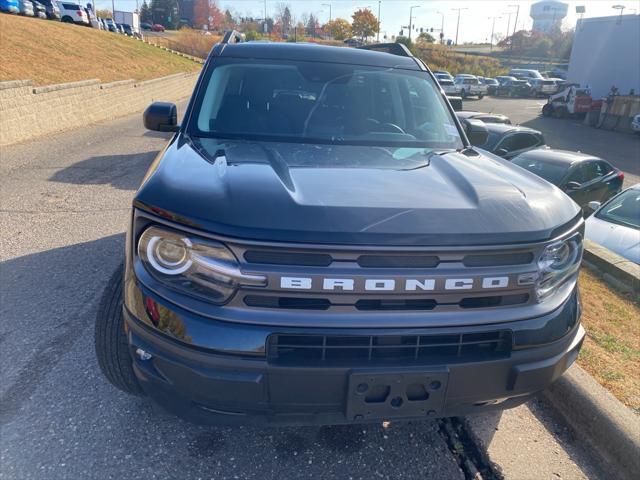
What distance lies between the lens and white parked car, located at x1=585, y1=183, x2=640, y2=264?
6.45 m

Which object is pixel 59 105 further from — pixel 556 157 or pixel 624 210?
pixel 624 210

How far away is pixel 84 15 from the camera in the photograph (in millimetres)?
40625

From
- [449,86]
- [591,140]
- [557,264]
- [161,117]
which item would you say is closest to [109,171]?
[161,117]

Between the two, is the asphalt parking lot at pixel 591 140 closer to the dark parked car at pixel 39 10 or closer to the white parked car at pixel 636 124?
the white parked car at pixel 636 124

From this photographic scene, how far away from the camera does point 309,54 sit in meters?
3.80

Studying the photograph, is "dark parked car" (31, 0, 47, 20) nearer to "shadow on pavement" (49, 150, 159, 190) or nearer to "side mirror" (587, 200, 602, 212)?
Answer: "shadow on pavement" (49, 150, 159, 190)

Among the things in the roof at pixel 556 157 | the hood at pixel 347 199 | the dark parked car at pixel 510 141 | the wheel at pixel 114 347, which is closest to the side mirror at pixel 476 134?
the hood at pixel 347 199

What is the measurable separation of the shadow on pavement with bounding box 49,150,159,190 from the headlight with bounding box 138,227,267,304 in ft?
20.2

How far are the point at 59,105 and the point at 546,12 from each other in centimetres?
16396

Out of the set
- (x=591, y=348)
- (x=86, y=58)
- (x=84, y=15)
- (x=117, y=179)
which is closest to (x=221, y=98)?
(x=591, y=348)

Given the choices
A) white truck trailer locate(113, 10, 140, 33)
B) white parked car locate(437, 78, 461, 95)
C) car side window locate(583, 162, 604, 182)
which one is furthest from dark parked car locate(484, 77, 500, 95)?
white truck trailer locate(113, 10, 140, 33)

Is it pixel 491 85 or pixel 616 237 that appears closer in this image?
pixel 616 237

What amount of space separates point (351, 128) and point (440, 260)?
5.56 feet

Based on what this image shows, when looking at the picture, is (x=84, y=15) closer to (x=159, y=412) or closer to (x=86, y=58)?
(x=86, y=58)
